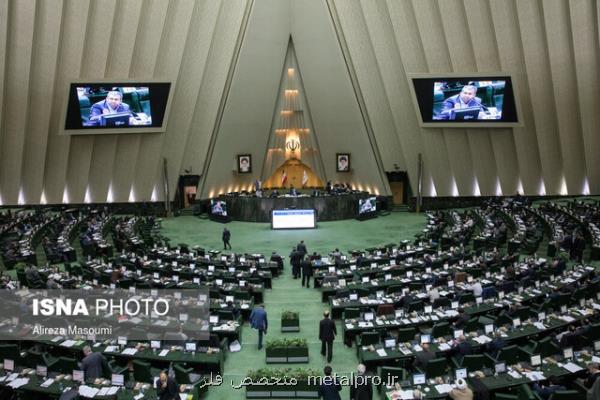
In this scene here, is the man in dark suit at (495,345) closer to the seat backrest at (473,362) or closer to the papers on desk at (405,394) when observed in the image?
the seat backrest at (473,362)

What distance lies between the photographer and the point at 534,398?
7793 mm

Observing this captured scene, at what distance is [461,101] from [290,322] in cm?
2213

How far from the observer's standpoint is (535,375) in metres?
9.27

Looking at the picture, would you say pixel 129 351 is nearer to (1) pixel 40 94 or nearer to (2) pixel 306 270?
(2) pixel 306 270

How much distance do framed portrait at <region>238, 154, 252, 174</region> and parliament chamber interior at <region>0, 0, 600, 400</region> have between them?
0.56 ft

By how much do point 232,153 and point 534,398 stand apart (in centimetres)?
2991

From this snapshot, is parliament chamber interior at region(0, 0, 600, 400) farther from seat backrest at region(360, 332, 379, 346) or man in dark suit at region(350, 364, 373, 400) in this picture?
man in dark suit at region(350, 364, 373, 400)

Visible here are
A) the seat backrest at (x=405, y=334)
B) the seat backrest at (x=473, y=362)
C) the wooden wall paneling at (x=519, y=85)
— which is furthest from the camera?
the wooden wall paneling at (x=519, y=85)

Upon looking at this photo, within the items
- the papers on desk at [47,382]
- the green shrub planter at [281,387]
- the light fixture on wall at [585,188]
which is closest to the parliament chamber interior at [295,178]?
the light fixture on wall at [585,188]

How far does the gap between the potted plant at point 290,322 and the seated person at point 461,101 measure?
69.9 ft

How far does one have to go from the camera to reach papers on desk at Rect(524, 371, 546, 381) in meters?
9.12

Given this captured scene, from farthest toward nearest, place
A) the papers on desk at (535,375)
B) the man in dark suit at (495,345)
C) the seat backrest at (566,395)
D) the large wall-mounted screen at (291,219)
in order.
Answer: the large wall-mounted screen at (291,219), the man in dark suit at (495,345), the papers on desk at (535,375), the seat backrest at (566,395)

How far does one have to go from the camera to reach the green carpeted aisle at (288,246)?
11.2 meters

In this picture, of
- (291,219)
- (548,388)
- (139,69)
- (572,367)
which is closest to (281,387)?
(548,388)
